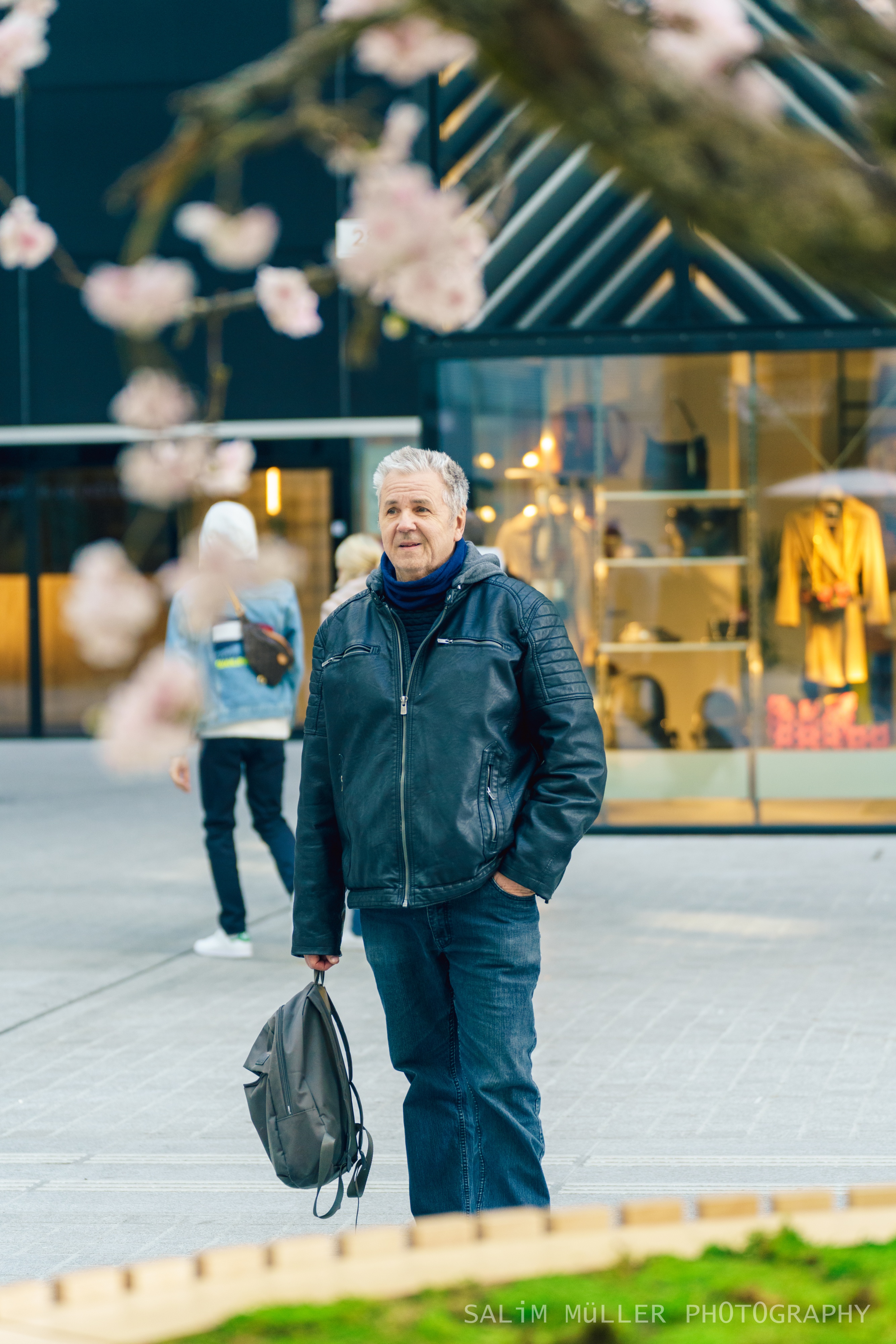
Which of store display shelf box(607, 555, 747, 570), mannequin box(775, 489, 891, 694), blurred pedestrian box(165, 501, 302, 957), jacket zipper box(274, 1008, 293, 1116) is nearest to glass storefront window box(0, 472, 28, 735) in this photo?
store display shelf box(607, 555, 747, 570)

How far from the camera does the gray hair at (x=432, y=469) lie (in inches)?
150

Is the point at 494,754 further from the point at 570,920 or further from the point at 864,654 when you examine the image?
the point at 864,654

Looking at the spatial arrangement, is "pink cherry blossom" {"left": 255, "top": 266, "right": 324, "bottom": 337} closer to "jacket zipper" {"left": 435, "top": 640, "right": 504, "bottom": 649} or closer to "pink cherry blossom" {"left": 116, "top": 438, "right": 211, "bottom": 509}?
"pink cherry blossom" {"left": 116, "top": 438, "right": 211, "bottom": 509}

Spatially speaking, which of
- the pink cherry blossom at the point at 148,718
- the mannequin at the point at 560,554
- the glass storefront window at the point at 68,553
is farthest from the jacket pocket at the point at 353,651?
the glass storefront window at the point at 68,553

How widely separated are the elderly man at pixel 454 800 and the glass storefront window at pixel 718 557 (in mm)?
8716

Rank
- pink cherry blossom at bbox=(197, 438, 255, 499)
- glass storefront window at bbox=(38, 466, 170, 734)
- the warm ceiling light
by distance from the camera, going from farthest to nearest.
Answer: glass storefront window at bbox=(38, 466, 170, 734), the warm ceiling light, pink cherry blossom at bbox=(197, 438, 255, 499)

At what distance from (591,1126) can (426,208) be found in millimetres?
3719

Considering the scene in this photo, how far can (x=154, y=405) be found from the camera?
2371 millimetres

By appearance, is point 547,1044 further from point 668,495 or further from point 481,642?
point 668,495

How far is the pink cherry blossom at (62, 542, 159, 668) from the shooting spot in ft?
7.54

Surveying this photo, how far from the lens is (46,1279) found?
4164mm

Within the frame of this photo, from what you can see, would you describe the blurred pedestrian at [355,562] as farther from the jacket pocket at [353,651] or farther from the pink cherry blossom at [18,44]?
the pink cherry blossom at [18,44]

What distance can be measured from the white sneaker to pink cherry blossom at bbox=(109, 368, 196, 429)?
19.6ft

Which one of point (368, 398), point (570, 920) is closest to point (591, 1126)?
point (570, 920)
